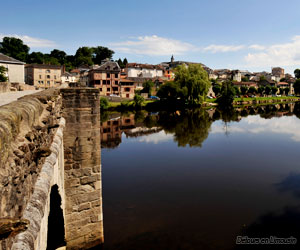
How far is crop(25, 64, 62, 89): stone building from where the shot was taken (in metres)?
71.9

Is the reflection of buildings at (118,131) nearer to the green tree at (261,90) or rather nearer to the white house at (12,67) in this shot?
the white house at (12,67)

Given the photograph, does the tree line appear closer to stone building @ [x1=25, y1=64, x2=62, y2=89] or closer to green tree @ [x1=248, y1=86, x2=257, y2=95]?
stone building @ [x1=25, y1=64, x2=62, y2=89]

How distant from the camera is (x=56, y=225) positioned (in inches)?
277

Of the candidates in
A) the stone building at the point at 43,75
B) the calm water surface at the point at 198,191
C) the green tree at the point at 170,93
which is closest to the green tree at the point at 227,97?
the green tree at the point at 170,93

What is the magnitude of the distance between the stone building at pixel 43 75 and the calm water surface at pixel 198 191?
55.9 meters

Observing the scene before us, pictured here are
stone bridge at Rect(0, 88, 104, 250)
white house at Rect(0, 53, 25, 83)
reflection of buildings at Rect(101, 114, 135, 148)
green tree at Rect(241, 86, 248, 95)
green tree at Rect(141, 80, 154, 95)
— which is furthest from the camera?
green tree at Rect(241, 86, 248, 95)

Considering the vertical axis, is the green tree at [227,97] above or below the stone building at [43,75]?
below

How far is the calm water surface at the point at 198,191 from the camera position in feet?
34.3

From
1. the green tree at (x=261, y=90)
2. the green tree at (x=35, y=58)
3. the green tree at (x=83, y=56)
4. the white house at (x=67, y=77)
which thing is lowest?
Answer: the green tree at (x=261, y=90)

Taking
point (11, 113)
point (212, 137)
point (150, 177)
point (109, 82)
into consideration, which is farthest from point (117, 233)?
point (109, 82)

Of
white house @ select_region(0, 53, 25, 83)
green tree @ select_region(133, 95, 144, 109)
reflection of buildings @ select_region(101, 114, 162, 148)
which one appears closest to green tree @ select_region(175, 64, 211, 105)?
green tree @ select_region(133, 95, 144, 109)

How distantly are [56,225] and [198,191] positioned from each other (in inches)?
365

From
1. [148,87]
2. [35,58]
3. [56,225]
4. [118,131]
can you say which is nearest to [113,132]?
[118,131]

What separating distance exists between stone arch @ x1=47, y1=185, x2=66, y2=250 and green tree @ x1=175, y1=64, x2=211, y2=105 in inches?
1901
